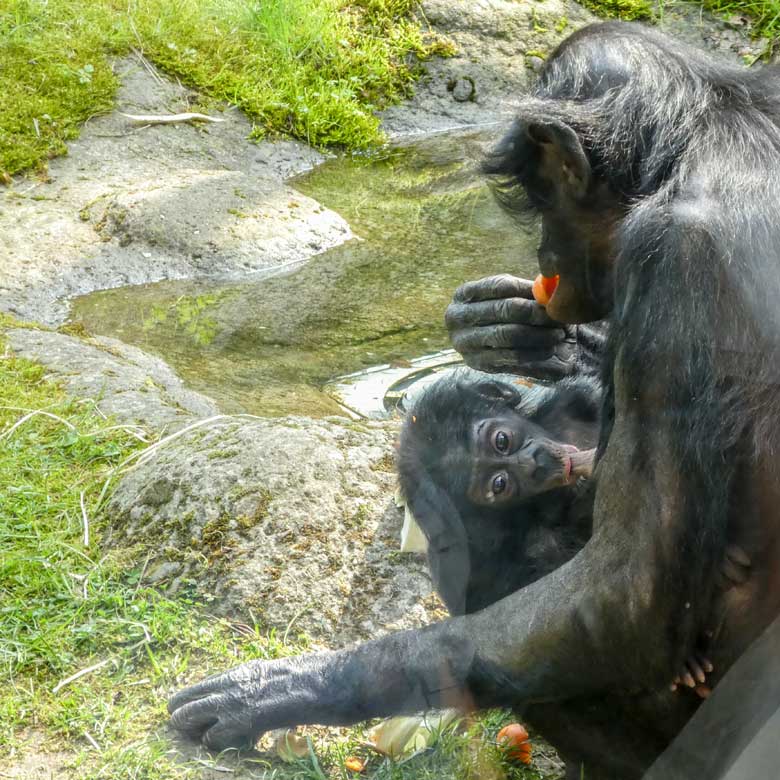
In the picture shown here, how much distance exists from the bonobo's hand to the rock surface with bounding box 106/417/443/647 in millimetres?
527

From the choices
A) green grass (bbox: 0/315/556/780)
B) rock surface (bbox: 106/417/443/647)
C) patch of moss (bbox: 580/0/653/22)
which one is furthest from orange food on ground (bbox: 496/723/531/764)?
patch of moss (bbox: 580/0/653/22)

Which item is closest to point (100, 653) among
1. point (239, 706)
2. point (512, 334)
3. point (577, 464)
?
point (239, 706)

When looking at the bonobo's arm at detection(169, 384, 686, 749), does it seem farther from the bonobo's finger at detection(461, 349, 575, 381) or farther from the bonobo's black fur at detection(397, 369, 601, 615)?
the bonobo's finger at detection(461, 349, 575, 381)

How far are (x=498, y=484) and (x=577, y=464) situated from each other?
0.23 m

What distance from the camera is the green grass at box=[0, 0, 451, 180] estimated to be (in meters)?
7.50

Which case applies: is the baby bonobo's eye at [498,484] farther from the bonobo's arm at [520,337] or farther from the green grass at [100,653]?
the green grass at [100,653]

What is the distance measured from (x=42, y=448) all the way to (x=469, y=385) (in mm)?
1583

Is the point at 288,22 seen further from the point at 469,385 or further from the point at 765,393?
the point at 765,393

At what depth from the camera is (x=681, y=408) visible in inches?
90.3

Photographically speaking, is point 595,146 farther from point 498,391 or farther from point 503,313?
point 498,391

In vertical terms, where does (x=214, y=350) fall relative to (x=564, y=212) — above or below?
below

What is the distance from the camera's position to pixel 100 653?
128 inches

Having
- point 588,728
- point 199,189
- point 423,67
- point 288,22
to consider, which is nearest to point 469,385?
point 588,728

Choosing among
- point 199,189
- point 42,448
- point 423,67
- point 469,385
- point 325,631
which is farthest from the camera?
point 423,67
